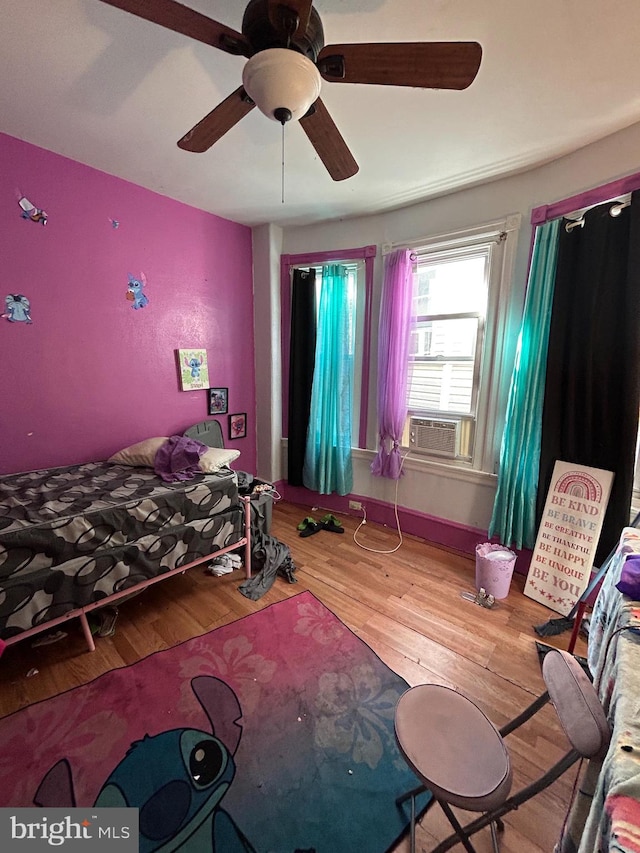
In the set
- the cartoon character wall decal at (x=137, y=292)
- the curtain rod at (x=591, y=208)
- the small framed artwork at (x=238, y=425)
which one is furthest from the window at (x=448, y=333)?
the cartoon character wall decal at (x=137, y=292)

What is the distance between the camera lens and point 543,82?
1.48 meters

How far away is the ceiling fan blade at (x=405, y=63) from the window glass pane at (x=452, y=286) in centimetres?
→ 156

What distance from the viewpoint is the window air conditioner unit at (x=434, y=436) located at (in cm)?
262

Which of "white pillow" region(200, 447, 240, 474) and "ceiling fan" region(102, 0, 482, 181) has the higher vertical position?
"ceiling fan" region(102, 0, 482, 181)

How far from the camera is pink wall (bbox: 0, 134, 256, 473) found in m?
2.05

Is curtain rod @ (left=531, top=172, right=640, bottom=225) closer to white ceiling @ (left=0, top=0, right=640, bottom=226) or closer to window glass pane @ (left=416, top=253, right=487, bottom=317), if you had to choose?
white ceiling @ (left=0, top=0, right=640, bottom=226)

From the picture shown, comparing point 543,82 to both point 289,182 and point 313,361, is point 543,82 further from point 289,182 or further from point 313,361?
point 313,361

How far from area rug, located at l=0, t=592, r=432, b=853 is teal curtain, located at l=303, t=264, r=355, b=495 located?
1.58 metres

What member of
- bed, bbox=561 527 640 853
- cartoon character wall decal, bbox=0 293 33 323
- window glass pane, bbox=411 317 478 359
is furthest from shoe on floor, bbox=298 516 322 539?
cartoon character wall decal, bbox=0 293 33 323

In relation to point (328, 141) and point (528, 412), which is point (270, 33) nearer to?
point (328, 141)

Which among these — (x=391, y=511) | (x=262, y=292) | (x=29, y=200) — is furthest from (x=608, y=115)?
(x=29, y=200)

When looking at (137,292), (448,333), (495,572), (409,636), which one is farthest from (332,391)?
(409,636)

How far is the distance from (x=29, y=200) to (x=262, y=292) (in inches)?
67.9
